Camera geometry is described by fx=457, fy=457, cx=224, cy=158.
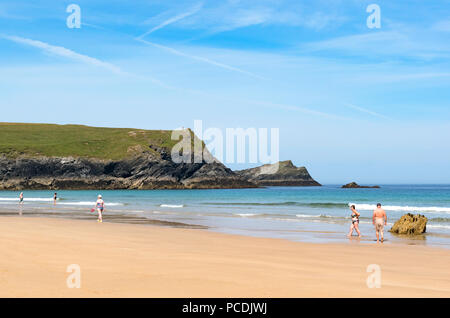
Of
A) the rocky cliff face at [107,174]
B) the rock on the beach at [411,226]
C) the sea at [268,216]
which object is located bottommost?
the sea at [268,216]

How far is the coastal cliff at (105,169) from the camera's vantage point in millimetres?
145375

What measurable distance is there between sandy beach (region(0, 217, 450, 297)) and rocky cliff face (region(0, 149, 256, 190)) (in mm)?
136470

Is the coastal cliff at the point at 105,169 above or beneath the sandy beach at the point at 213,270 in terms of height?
above

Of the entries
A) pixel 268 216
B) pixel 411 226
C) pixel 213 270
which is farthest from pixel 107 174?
pixel 213 270

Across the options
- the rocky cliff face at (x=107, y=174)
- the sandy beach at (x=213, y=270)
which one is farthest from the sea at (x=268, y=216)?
the rocky cliff face at (x=107, y=174)

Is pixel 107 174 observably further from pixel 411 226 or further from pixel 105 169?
pixel 411 226

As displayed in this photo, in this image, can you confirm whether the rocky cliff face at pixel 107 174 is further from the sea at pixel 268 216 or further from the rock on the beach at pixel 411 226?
the rock on the beach at pixel 411 226

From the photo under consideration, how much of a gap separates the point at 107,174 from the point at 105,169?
2.30 meters

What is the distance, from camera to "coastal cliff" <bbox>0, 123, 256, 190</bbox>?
145375 millimetres

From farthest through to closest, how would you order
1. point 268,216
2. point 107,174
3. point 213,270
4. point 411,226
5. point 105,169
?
point 105,169 < point 107,174 < point 268,216 < point 411,226 < point 213,270

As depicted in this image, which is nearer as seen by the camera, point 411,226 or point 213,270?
point 213,270

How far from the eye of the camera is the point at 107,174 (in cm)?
15362

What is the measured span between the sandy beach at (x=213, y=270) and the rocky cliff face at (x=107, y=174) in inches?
5373
